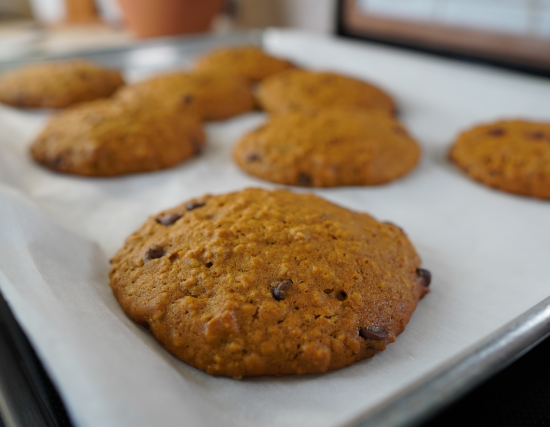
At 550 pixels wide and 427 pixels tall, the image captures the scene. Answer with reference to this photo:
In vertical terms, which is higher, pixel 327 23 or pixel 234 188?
pixel 327 23

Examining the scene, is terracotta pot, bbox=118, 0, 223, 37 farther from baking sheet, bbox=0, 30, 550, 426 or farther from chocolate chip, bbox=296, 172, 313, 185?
chocolate chip, bbox=296, 172, 313, 185

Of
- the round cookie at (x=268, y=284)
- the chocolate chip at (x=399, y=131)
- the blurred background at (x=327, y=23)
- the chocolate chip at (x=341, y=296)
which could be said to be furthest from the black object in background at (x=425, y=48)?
the chocolate chip at (x=341, y=296)

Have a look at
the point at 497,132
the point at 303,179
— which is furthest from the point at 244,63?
the point at 497,132

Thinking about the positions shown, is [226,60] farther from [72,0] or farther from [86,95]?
[72,0]

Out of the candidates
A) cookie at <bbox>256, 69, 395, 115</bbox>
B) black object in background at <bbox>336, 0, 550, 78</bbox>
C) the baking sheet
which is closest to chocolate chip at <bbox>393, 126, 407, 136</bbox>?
the baking sheet

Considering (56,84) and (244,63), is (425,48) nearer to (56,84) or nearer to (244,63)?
(244,63)

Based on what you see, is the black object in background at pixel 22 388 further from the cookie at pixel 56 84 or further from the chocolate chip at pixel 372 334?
the cookie at pixel 56 84

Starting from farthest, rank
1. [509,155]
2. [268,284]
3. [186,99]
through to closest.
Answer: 1. [186,99]
2. [509,155]
3. [268,284]
